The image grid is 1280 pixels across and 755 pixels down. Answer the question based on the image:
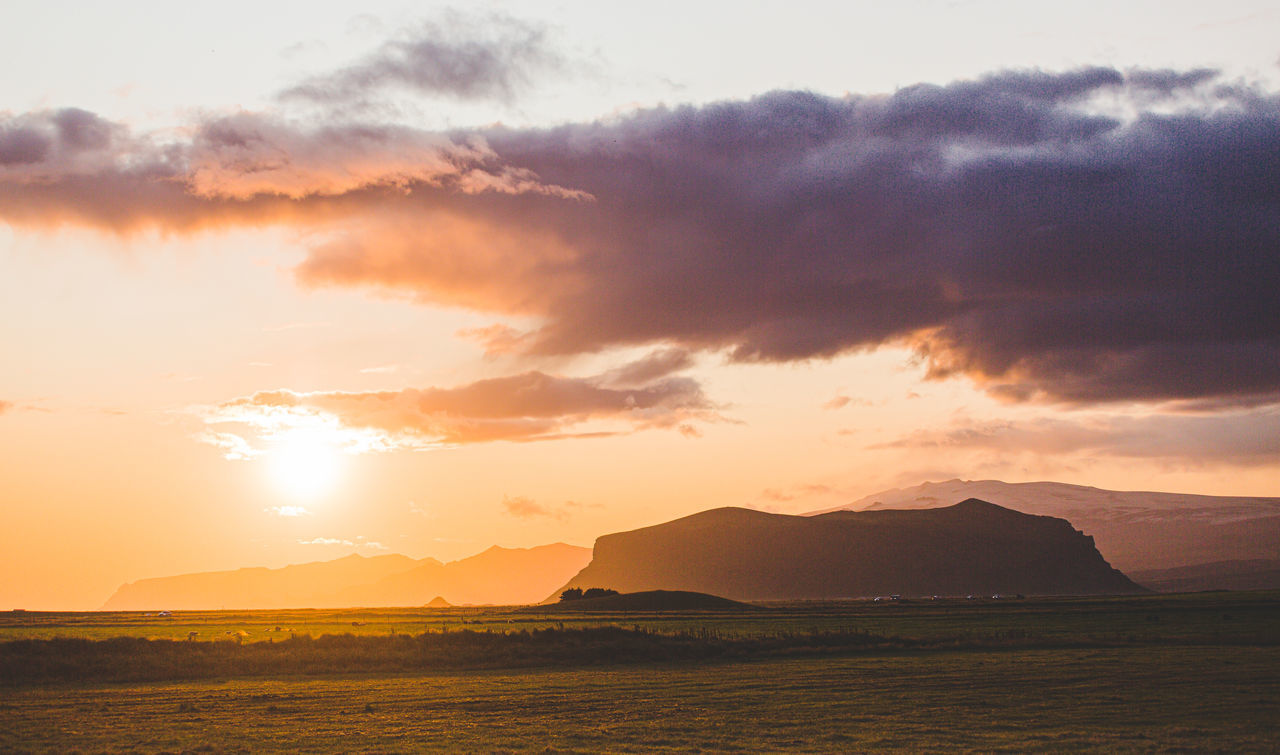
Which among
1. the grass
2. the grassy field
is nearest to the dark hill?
the grassy field

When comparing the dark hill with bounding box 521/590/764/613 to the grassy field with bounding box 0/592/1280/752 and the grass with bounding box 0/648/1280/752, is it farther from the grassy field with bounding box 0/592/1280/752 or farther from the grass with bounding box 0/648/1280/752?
the grass with bounding box 0/648/1280/752

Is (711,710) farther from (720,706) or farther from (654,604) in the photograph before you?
(654,604)

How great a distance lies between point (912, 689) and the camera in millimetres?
45188

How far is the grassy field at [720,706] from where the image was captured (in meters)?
32.0

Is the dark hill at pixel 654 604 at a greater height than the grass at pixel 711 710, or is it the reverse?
the grass at pixel 711 710

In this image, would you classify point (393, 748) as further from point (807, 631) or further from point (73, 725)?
point (807, 631)

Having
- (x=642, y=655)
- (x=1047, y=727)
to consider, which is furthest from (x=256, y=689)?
(x=1047, y=727)

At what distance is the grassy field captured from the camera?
105ft

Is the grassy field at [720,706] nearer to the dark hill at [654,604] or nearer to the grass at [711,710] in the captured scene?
the grass at [711,710]

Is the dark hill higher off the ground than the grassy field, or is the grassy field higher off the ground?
the grassy field

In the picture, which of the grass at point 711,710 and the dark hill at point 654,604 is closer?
the grass at point 711,710

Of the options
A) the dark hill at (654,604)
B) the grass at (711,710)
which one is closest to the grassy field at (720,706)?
the grass at (711,710)

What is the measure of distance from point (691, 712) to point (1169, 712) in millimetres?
18283

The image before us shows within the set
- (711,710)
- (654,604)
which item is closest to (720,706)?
(711,710)
